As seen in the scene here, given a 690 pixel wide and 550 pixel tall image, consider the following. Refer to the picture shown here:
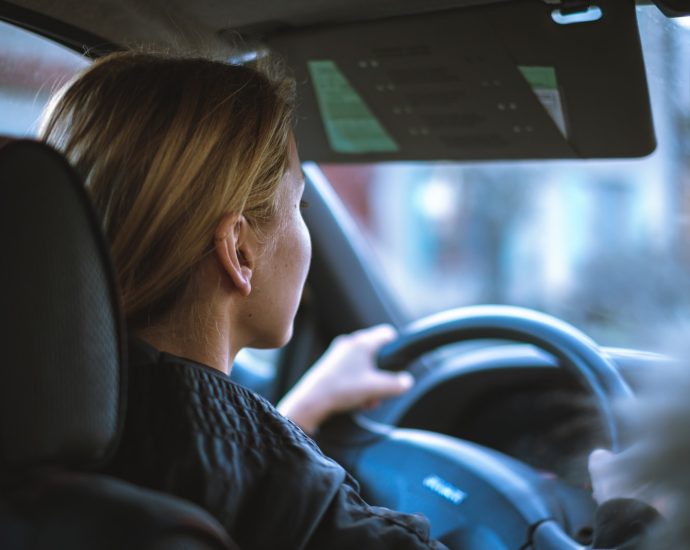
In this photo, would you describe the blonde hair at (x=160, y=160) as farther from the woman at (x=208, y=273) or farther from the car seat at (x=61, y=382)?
the car seat at (x=61, y=382)

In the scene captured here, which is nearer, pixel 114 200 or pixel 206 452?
pixel 206 452

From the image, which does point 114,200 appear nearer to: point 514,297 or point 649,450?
point 649,450

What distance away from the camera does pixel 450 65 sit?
1730 millimetres

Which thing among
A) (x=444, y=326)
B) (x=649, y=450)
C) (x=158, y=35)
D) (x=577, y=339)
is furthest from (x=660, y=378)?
(x=158, y=35)

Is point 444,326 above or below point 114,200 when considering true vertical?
below

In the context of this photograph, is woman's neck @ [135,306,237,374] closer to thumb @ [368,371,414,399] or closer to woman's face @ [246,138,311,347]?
woman's face @ [246,138,311,347]

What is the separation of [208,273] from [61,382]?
0.43m

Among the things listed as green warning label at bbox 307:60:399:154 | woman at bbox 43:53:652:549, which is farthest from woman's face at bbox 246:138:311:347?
green warning label at bbox 307:60:399:154

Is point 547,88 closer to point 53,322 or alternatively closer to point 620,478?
point 620,478

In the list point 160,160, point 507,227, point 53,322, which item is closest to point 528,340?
point 160,160

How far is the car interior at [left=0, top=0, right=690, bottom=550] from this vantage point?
95cm

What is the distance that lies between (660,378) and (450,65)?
723 mm

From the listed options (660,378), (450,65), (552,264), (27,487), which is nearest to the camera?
(27,487)

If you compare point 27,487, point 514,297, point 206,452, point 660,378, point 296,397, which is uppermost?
point 27,487
